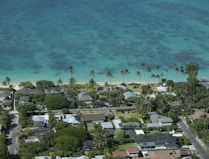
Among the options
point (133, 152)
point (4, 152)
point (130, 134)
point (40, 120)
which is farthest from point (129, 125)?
point (4, 152)

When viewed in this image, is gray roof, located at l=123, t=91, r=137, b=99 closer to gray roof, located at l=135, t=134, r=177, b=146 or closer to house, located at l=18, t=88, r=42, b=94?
house, located at l=18, t=88, r=42, b=94

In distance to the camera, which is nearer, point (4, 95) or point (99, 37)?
point (4, 95)

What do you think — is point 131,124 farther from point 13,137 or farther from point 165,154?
point 13,137

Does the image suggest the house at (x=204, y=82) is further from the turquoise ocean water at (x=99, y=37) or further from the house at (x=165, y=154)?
the house at (x=165, y=154)

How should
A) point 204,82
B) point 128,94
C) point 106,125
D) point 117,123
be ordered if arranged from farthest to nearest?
point 204,82, point 128,94, point 117,123, point 106,125

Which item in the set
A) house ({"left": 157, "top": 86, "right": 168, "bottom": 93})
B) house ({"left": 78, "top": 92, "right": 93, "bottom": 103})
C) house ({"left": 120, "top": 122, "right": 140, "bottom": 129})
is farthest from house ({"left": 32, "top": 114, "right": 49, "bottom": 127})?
house ({"left": 157, "top": 86, "right": 168, "bottom": 93})

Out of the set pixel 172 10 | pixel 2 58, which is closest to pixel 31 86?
pixel 2 58
